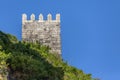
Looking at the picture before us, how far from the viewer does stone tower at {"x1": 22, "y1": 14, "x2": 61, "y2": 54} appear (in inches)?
2158

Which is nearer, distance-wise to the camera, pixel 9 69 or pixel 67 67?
pixel 9 69

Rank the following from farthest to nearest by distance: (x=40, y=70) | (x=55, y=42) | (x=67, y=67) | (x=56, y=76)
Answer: (x=55, y=42) → (x=67, y=67) → (x=56, y=76) → (x=40, y=70)

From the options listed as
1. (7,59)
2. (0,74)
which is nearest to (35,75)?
(7,59)

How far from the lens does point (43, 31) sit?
182ft

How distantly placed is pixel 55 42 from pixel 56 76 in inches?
1076

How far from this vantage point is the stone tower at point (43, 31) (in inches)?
2158

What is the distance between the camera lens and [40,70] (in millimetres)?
24828

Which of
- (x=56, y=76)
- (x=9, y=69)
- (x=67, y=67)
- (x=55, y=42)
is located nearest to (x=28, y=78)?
(x=9, y=69)

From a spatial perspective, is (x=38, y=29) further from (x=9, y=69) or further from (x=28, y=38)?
(x=9, y=69)

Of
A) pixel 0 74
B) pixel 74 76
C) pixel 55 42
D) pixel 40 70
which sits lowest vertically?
pixel 0 74

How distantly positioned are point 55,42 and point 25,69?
1281 inches

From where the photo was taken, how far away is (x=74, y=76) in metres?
38.0

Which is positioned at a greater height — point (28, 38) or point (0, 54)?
point (28, 38)

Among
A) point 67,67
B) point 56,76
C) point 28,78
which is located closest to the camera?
point 28,78
